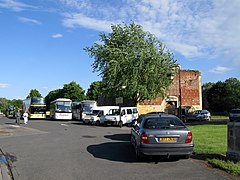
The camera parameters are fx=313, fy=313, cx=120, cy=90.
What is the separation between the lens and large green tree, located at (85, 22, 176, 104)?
115 feet

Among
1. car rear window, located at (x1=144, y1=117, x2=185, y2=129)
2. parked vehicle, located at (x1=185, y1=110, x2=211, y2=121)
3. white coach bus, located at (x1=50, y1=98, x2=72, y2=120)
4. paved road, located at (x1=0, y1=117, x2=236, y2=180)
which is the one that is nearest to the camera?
paved road, located at (x1=0, y1=117, x2=236, y2=180)

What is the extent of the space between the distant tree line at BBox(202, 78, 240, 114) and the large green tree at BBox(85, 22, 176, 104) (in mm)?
30330

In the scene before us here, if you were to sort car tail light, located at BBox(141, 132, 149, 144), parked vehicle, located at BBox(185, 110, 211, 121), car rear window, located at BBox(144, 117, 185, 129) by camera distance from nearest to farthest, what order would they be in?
car tail light, located at BBox(141, 132, 149, 144) < car rear window, located at BBox(144, 117, 185, 129) < parked vehicle, located at BBox(185, 110, 211, 121)

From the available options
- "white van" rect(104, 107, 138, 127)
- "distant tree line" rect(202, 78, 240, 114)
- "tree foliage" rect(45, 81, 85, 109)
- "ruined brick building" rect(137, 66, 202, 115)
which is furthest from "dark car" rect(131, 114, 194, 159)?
"tree foliage" rect(45, 81, 85, 109)

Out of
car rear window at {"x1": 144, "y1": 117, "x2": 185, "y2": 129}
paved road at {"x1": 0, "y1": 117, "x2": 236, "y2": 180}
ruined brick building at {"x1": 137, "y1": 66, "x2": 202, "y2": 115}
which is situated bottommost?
paved road at {"x1": 0, "y1": 117, "x2": 236, "y2": 180}

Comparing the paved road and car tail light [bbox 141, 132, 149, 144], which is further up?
car tail light [bbox 141, 132, 149, 144]

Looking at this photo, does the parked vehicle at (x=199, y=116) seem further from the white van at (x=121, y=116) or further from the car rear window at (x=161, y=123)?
the car rear window at (x=161, y=123)

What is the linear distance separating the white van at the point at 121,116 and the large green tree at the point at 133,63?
11.2 ft

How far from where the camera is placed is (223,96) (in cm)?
6775

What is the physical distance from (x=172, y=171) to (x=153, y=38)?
29.6 metres

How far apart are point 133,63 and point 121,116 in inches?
291

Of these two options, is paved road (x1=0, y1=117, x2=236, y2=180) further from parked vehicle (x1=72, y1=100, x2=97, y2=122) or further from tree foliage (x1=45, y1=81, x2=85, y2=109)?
tree foliage (x1=45, y1=81, x2=85, y2=109)

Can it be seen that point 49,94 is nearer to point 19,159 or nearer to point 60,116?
point 60,116

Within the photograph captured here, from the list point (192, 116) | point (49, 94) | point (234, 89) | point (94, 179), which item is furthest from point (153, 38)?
point (49, 94)
